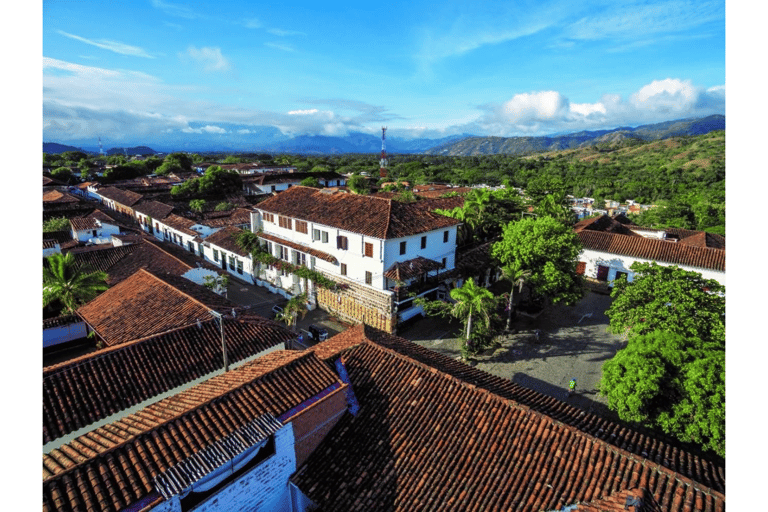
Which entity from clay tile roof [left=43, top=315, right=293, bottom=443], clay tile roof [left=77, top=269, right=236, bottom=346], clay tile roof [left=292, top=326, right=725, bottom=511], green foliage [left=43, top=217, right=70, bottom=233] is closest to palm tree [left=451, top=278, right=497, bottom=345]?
clay tile roof [left=292, top=326, right=725, bottom=511]

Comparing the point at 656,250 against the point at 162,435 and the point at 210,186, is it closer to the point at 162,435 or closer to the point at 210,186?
the point at 162,435

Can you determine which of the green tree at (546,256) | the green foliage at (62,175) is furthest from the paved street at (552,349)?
the green foliage at (62,175)

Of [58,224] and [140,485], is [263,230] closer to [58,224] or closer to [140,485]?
[58,224]

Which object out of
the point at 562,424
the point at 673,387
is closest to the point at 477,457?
the point at 562,424

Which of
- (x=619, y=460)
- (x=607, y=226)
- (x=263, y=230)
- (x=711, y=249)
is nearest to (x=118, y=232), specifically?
(x=263, y=230)

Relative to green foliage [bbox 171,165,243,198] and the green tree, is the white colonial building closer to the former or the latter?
the green tree
